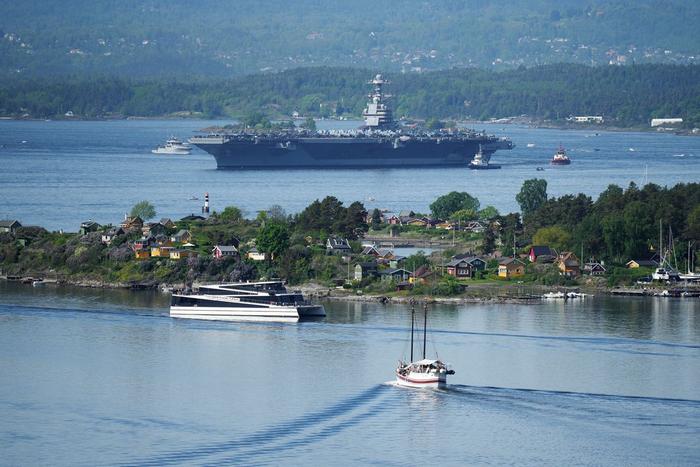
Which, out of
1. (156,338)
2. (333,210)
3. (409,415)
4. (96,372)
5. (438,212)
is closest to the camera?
(409,415)

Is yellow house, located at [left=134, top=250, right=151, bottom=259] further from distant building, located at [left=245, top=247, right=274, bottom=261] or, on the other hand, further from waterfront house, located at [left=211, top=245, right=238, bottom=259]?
distant building, located at [left=245, top=247, right=274, bottom=261]

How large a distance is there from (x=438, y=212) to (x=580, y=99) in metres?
117

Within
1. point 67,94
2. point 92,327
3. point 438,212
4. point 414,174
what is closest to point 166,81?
point 67,94

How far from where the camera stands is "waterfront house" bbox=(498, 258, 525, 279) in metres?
42.9

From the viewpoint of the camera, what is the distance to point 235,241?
1804 inches

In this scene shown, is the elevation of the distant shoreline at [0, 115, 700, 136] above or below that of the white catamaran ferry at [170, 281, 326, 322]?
above

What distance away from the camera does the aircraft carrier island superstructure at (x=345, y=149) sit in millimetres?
90625

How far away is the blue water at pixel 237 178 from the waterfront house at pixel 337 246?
9942mm

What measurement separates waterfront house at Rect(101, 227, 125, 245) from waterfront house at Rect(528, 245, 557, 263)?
36.2ft

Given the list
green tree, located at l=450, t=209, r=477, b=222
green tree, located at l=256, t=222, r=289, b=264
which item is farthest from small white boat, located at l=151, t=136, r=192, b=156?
green tree, located at l=256, t=222, r=289, b=264

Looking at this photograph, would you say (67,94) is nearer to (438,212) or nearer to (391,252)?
(438,212)

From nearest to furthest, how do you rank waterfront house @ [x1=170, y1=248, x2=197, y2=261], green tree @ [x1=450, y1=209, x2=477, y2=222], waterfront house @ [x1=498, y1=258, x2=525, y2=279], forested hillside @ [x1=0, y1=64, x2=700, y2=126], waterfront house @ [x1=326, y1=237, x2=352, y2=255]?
waterfront house @ [x1=498, y1=258, x2=525, y2=279]
waterfront house @ [x1=170, y1=248, x2=197, y2=261]
waterfront house @ [x1=326, y1=237, x2=352, y2=255]
green tree @ [x1=450, y1=209, x2=477, y2=222]
forested hillside @ [x1=0, y1=64, x2=700, y2=126]

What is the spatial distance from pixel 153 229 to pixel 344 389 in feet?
65.9

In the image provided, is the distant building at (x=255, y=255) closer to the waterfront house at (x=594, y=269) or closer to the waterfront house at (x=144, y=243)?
the waterfront house at (x=144, y=243)
